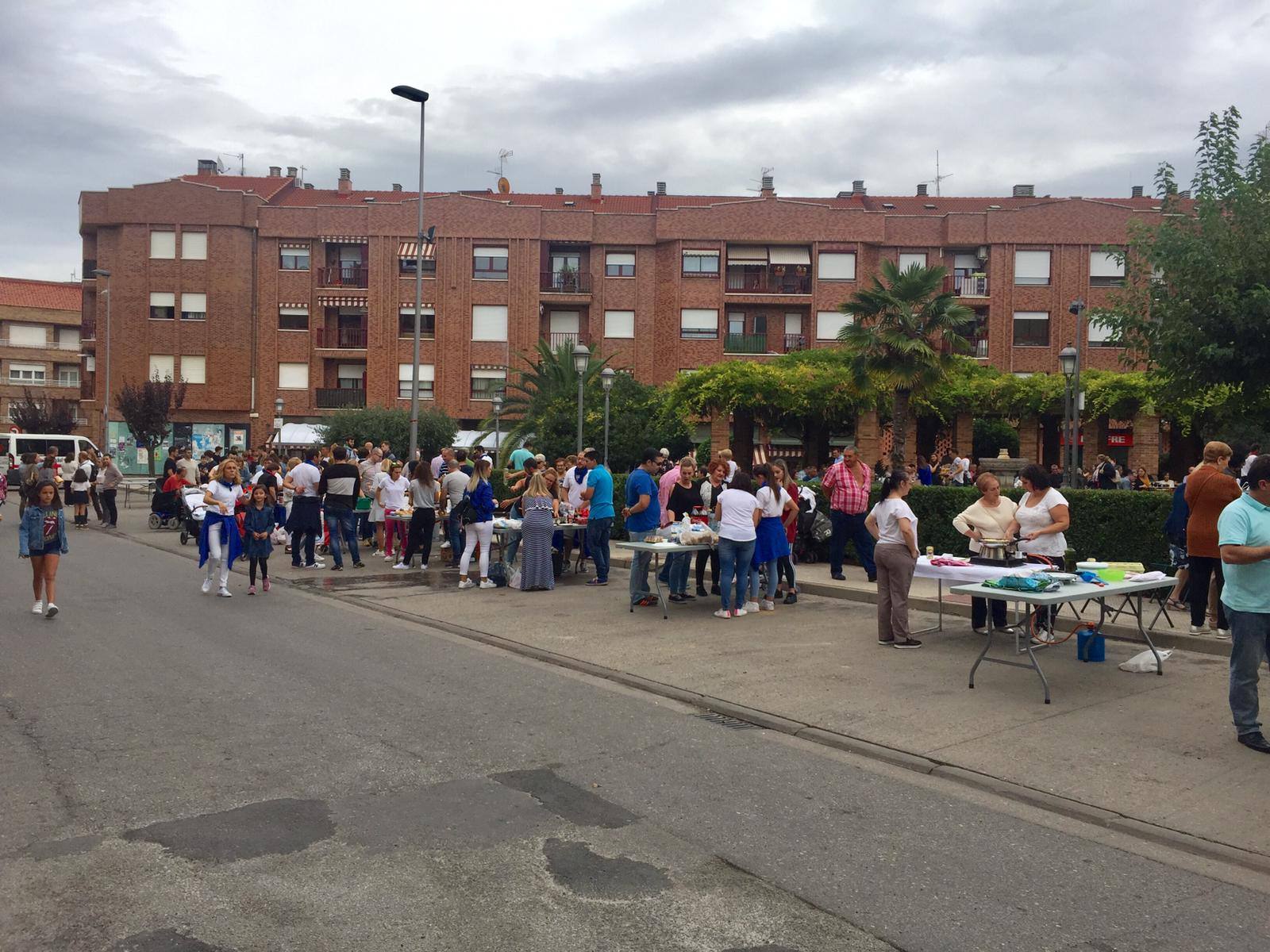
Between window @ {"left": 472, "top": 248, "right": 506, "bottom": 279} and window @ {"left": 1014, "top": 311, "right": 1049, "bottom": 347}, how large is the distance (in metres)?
24.8

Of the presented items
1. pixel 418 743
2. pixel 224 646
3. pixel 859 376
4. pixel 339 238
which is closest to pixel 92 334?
pixel 339 238

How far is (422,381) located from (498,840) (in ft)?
166

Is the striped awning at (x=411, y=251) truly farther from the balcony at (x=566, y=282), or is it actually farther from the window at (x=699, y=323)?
the window at (x=699, y=323)

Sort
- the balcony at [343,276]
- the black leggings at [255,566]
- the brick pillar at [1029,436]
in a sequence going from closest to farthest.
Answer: the black leggings at [255,566]
the brick pillar at [1029,436]
the balcony at [343,276]

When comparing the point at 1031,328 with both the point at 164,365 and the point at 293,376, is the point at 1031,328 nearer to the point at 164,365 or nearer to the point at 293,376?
the point at 293,376

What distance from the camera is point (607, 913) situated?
418 cm

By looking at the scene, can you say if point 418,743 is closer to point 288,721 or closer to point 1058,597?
point 288,721

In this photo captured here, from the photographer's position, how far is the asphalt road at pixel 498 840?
160 inches

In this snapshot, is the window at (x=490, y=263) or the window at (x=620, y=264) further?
the window at (x=620, y=264)

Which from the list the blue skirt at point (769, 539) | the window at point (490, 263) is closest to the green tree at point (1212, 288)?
the blue skirt at point (769, 539)

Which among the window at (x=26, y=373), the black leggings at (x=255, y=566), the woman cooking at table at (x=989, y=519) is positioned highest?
the window at (x=26, y=373)

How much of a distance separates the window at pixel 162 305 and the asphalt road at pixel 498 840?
5209 cm

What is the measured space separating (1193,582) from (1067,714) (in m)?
3.51

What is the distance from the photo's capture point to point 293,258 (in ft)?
182
